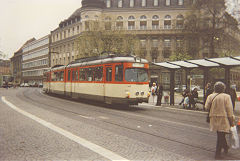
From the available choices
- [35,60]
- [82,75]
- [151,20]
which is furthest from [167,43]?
[35,60]

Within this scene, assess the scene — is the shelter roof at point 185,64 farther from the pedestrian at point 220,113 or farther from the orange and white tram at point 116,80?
the pedestrian at point 220,113

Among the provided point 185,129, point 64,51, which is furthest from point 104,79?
point 64,51

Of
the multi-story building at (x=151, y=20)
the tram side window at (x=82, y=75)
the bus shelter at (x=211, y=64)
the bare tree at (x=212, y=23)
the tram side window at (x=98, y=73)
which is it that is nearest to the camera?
the bus shelter at (x=211, y=64)

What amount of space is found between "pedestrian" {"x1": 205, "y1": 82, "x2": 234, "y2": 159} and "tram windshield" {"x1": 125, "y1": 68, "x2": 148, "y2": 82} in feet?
33.3

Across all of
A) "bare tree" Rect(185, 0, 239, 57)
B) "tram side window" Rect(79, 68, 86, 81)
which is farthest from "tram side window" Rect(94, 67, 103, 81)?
"bare tree" Rect(185, 0, 239, 57)

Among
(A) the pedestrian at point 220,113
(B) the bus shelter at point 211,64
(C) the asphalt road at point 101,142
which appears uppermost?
(B) the bus shelter at point 211,64

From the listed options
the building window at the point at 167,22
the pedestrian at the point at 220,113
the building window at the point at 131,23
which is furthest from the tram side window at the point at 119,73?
the building window at the point at 131,23

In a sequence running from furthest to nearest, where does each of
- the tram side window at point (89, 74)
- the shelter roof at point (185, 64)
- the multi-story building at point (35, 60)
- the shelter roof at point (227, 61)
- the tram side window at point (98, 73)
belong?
the multi-story building at point (35, 60)
the tram side window at point (89, 74)
the shelter roof at point (185, 64)
the tram side window at point (98, 73)
the shelter roof at point (227, 61)

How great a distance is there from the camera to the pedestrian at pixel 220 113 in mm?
5711

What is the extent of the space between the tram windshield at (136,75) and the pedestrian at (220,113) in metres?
10.1

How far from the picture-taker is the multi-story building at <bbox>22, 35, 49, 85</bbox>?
89.2m

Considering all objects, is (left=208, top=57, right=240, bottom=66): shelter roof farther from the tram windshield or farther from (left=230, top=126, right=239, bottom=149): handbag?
(left=230, top=126, right=239, bottom=149): handbag

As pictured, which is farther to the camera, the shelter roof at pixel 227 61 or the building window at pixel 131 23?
the building window at pixel 131 23

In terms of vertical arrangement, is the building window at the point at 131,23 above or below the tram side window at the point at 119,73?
above
